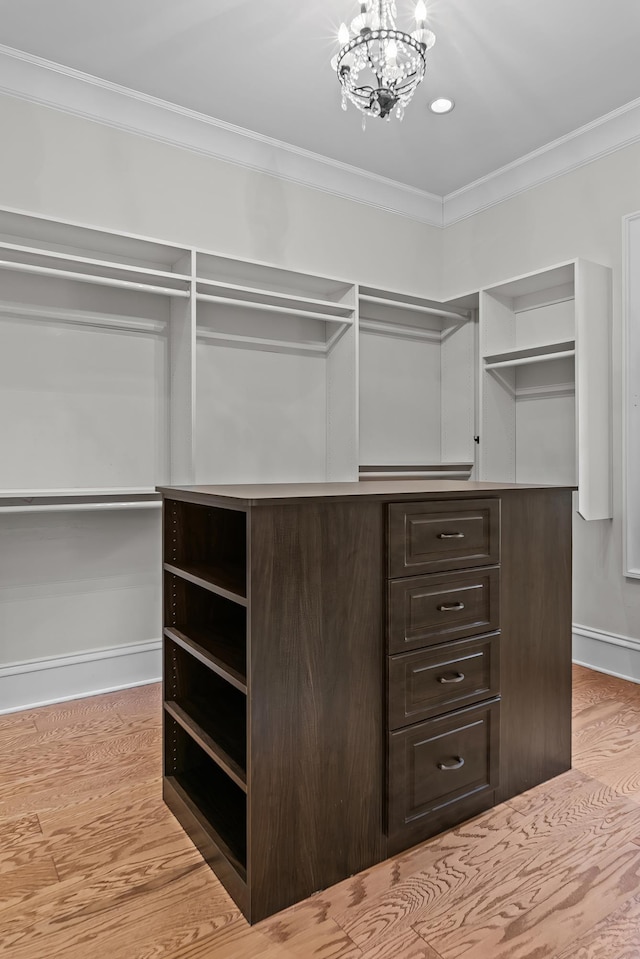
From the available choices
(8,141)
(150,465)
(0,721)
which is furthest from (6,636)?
(8,141)

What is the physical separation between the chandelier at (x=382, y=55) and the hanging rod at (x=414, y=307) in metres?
1.39

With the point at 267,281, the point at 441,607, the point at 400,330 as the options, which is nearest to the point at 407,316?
the point at 400,330

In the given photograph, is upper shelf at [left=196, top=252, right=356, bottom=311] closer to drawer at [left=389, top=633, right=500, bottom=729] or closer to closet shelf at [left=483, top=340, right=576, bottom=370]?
closet shelf at [left=483, top=340, right=576, bottom=370]

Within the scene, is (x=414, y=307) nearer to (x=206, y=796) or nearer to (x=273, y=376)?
(x=273, y=376)

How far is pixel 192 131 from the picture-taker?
3.06m

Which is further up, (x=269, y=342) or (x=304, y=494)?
(x=269, y=342)

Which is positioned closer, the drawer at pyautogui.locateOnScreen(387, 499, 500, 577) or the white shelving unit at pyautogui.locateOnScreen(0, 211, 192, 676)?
the drawer at pyautogui.locateOnScreen(387, 499, 500, 577)

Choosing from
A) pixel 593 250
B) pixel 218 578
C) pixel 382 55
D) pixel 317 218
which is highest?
pixel 317 218

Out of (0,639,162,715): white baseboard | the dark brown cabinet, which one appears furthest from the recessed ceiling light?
(0,639,162,715): white baseboard

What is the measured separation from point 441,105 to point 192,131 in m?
1.26

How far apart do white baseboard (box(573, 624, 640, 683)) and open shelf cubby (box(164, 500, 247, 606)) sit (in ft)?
7.42

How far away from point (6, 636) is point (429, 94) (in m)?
3.23

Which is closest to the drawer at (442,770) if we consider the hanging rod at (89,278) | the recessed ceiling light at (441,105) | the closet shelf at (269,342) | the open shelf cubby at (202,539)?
the open shelf cubby at (202,539)

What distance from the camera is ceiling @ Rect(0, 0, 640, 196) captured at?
236 centimetres
